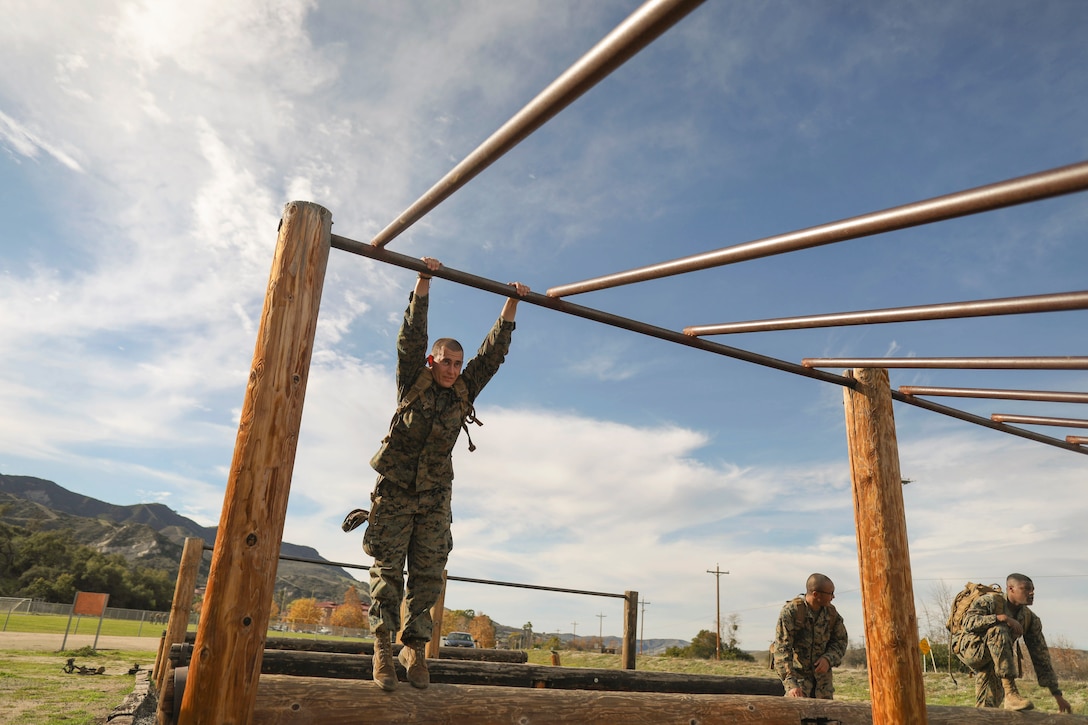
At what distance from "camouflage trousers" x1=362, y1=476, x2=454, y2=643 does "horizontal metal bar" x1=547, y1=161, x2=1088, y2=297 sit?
69.2 inches

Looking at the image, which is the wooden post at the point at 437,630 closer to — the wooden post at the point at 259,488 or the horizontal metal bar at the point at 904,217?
the wooden post at the point at 259,488

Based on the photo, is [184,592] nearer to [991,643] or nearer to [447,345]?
[447,345]

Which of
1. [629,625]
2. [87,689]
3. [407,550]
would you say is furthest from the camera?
[87,689]

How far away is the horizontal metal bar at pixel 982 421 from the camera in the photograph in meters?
4.13

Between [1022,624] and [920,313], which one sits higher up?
[920,313]

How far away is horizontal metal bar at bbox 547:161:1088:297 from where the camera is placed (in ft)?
4.81

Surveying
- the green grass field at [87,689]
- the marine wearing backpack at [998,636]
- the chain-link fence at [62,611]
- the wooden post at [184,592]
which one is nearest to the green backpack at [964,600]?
the marine wearing backpack at [998,636]

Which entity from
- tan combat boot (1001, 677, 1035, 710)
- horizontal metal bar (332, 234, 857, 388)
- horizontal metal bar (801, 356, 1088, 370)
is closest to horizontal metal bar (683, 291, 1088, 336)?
horizontal metal bar (332, 234, 857, 388)

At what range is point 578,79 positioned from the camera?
163 centimetres

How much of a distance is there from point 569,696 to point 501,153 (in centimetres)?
275

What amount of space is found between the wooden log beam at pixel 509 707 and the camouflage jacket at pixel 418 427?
3.43 feet

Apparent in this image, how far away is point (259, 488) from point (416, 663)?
4.21 feet

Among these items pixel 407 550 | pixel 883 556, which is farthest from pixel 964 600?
pixel 407 550

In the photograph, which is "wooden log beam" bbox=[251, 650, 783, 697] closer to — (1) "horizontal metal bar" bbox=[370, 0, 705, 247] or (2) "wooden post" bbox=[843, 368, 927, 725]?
(2) "wooden post" bbox=[843, 368, 927, 725]
